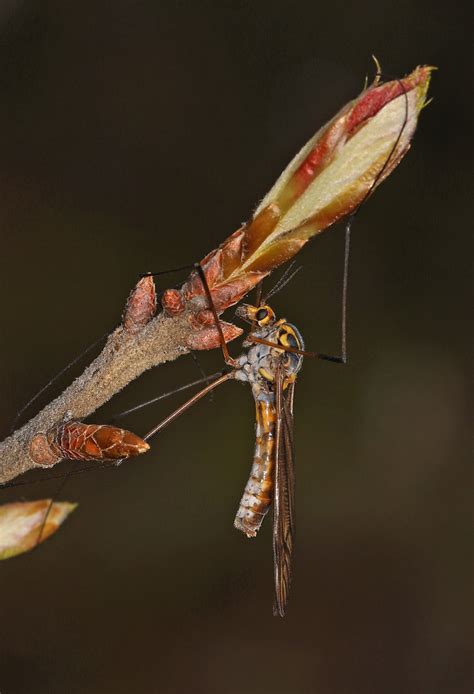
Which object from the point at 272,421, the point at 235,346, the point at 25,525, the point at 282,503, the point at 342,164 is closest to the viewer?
the point at 342,164

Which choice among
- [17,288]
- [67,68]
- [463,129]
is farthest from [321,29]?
[17,288]

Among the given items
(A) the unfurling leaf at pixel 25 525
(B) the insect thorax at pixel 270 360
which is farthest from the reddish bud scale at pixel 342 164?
(B) the insect thorax at pixel 270 360

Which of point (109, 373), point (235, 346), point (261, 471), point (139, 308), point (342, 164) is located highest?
point (235, 346)

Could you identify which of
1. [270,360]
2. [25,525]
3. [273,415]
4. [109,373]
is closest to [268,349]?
[270,360]

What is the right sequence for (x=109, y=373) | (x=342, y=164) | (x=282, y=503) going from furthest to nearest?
1. (x=282, y=503)
2. (x=109, y=373)
3. (x=342, y=164)

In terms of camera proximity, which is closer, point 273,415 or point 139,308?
point 139,308

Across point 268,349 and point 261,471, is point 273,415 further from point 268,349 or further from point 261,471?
point 268,349
